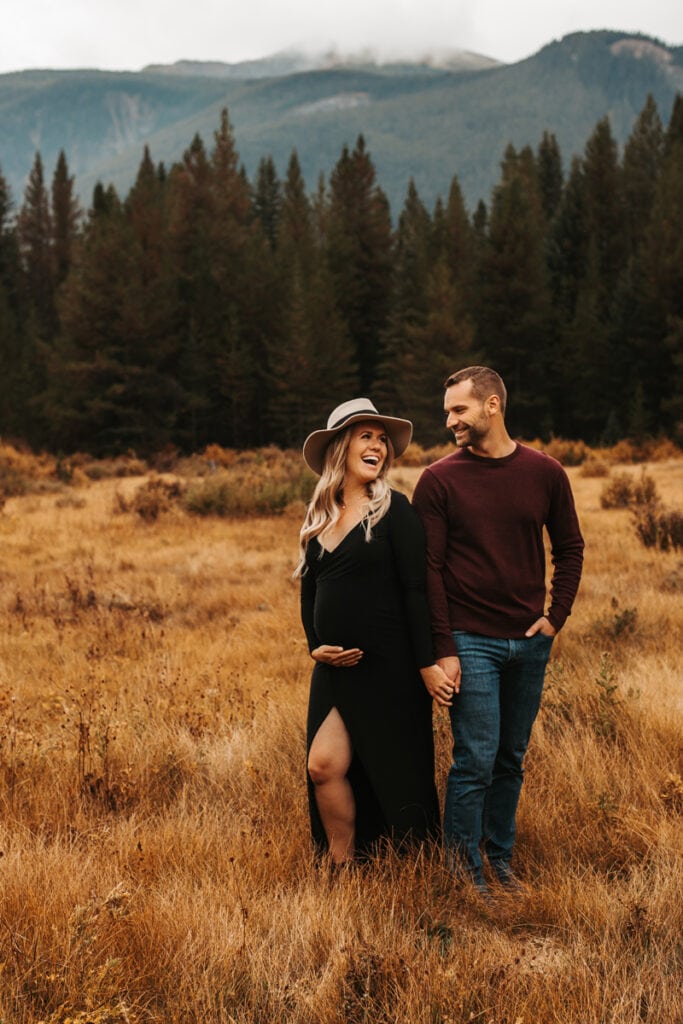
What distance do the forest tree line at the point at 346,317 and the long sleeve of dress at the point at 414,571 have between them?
101ft

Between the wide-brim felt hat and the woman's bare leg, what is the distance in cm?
102

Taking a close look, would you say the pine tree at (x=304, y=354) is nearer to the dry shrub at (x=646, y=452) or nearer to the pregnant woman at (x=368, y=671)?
the dry shrub at (x=646, y=452)

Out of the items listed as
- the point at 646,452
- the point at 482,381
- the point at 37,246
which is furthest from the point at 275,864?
the point at 37,246

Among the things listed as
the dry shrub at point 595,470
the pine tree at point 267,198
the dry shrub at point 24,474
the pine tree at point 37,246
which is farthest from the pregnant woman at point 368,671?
the pine tree at point 267,198

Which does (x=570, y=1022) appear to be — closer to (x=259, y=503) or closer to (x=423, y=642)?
(x=423, y=642)

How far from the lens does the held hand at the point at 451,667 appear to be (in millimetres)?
3070

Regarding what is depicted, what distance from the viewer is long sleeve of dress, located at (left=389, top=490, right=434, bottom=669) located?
310 cm

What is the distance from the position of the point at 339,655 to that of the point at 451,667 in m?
0.41

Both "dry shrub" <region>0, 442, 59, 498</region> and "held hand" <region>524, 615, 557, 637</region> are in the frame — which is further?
"dry shrub" <region>0, 442, 59, 498</region>

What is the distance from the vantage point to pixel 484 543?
3.11 m

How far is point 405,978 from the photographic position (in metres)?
2.42

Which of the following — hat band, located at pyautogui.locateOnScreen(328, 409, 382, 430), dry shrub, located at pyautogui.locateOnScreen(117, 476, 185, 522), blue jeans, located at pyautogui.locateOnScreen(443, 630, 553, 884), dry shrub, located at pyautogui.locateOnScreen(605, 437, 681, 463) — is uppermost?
hat band, located at pyautogui.locateOnScreen(328, 409, 382, 430)

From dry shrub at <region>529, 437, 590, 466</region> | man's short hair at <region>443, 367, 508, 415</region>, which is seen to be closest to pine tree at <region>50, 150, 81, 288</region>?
dry shrub at <region>529, 437, 590, 466</region>

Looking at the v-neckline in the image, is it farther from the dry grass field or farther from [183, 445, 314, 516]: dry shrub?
[183, 445, 314, 516]: dry shrub
